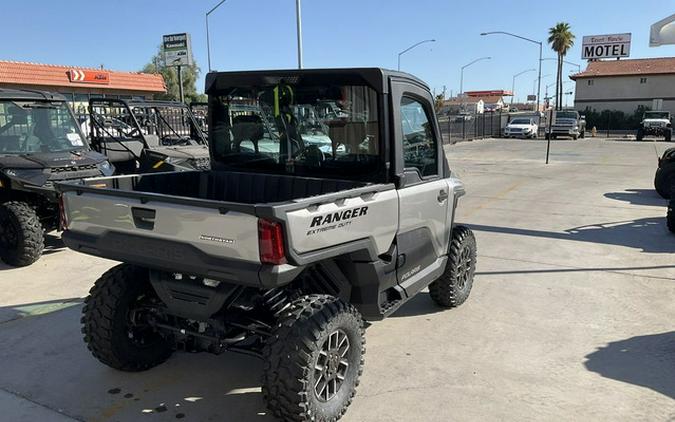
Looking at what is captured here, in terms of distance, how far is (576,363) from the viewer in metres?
4.12

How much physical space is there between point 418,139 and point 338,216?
138 centimetres

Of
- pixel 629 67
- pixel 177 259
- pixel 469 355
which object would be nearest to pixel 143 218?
pixel 177 259

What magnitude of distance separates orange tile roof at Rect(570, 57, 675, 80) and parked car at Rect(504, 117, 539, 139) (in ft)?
73.8

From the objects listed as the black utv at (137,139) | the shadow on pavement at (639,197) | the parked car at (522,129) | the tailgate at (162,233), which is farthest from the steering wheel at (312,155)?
the parked car at (522,129)

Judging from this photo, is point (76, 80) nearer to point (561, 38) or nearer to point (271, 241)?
point (271, 241)

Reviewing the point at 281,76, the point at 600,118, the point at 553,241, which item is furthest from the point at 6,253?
the point at 600,118

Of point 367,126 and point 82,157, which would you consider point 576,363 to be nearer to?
point 367,126

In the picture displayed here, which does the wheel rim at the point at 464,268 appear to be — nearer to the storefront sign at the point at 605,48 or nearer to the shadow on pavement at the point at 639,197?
the shadow on pavement at the point at 639,197

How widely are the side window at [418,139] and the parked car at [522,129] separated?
122 feet

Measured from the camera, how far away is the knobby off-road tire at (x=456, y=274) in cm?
498

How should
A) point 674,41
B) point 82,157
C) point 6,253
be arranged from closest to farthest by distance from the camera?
point 6,253 → point 82,157 → point 674,41

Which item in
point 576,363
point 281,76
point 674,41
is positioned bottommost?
point 576,363

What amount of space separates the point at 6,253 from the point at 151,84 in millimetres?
41149

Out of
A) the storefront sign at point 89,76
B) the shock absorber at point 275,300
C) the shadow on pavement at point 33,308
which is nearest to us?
the shock absorber at point 275,300
